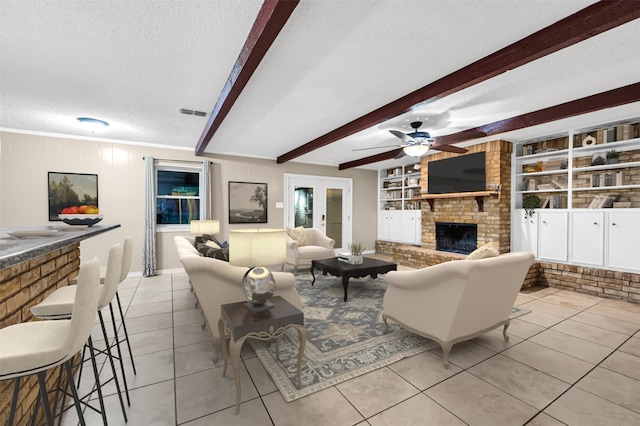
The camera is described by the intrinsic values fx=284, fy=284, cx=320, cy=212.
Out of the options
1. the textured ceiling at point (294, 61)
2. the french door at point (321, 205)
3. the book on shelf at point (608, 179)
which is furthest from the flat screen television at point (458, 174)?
the french door at point (321, 205)

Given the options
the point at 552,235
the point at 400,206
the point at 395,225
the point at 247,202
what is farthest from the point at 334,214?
the point at 552,235

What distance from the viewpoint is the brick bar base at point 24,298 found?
128cm

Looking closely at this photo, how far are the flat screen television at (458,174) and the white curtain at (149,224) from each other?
5590 millimetres

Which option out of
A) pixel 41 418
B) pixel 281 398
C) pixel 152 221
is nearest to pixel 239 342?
pixel 281 398

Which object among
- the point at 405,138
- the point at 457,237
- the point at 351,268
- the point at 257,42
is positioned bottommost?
the point at 351,268

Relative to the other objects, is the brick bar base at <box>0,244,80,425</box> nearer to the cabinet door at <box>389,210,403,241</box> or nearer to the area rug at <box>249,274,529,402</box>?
the area rug at <box>249,274,529,402</box>

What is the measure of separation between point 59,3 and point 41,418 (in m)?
2.50

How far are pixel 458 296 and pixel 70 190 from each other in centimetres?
603

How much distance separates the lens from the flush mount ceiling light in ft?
12.9

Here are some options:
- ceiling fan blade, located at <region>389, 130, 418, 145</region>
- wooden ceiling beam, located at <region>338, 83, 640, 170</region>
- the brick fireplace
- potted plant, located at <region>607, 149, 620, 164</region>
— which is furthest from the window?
potted plant, located at <region>607, 149, 620, 164</region>

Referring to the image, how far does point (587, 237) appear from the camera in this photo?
426 cm

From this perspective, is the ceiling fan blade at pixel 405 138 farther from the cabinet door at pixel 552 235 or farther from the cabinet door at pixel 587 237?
the cabinet door at pixel 587 237

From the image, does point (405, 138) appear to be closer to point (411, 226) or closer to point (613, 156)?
point (613, 156)

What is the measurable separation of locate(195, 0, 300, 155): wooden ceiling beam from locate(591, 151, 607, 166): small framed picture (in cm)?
504
